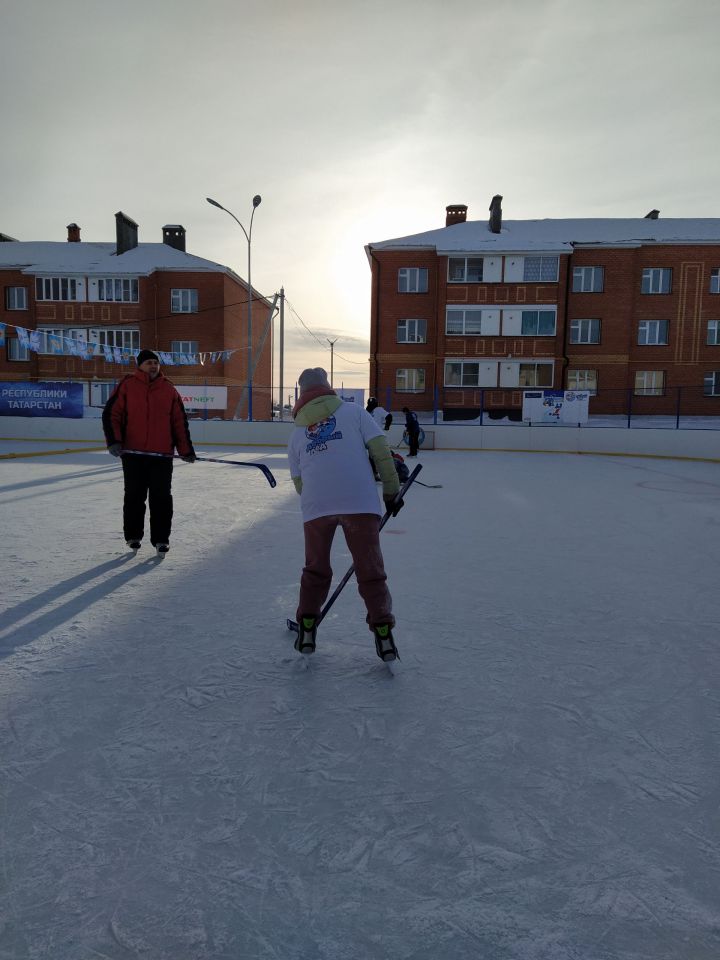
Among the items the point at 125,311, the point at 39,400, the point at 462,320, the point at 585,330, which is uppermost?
the point at 125,311

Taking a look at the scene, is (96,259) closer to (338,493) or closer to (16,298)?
(16,298)

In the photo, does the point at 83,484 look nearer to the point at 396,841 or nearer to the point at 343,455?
the point at 343,455

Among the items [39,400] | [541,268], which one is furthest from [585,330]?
[39,400]

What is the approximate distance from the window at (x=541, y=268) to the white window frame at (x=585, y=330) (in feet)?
8.58

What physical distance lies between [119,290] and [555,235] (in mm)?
23686

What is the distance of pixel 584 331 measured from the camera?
101 ft

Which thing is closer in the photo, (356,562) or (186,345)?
(356,562)

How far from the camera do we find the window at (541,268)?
98.3 feet

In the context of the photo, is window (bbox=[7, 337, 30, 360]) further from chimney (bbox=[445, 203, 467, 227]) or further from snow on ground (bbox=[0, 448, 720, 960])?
snow on ground (bbox=[0, 448, 720, 960])

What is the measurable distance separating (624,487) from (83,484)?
9.96 m

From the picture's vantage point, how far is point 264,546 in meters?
6.14

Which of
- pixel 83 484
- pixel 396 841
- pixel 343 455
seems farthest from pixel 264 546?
pixel 83 484

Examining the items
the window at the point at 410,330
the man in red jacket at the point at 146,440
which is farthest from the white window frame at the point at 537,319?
the man in red jacket at the point at 146,440

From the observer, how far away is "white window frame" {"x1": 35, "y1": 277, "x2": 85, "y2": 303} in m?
34.1
